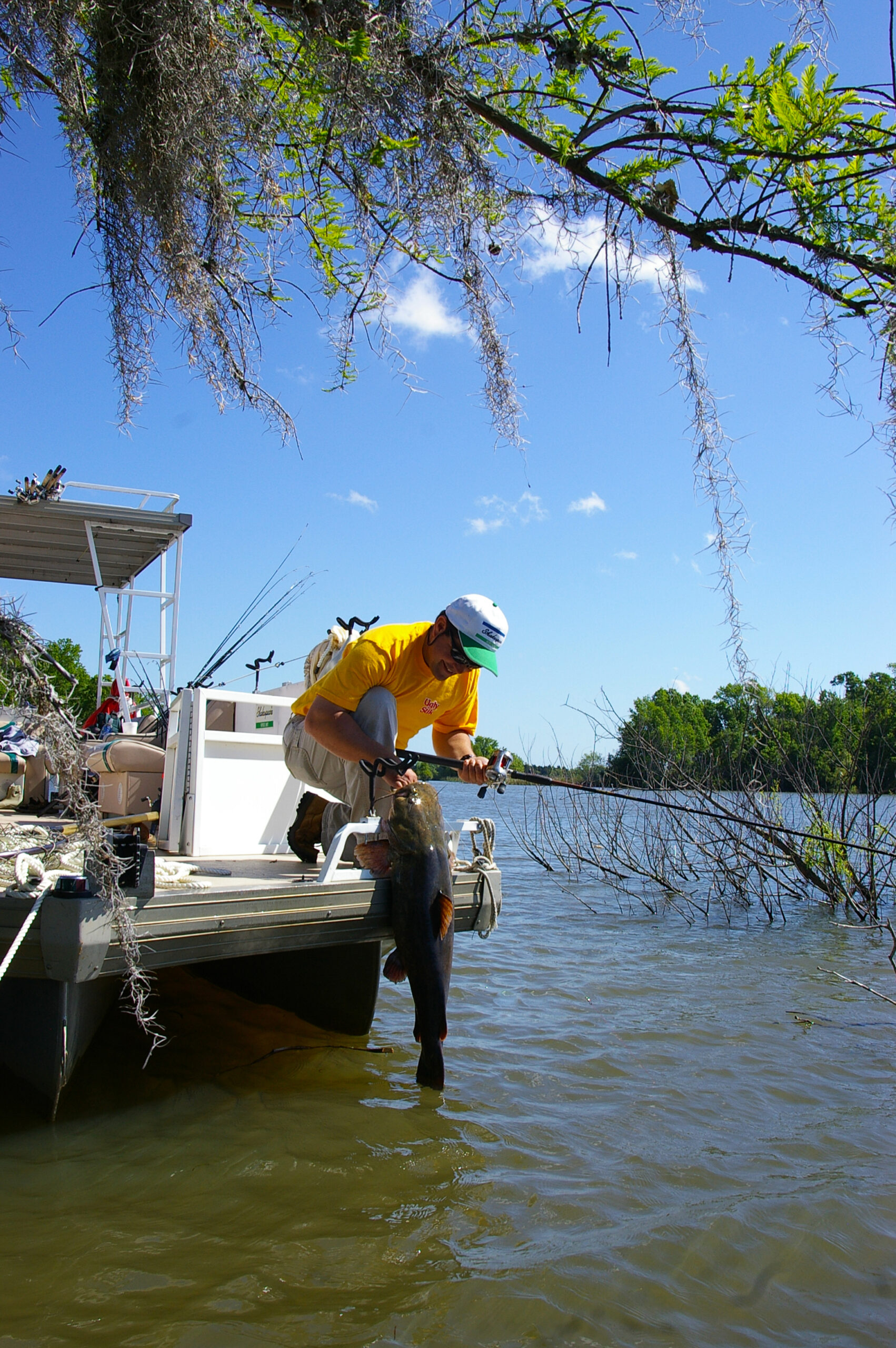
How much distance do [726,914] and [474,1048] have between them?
710 cm

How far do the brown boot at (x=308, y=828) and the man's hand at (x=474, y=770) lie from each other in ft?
3.00

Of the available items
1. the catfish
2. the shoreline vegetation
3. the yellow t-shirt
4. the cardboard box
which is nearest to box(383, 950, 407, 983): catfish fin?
the catfish

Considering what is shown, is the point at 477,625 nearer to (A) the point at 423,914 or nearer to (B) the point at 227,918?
(A) the point at 423,914

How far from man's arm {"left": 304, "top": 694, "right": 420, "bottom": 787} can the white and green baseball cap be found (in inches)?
25.6

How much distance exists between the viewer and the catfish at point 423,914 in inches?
160

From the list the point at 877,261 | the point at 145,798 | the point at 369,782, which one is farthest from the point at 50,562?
the point at 877,261

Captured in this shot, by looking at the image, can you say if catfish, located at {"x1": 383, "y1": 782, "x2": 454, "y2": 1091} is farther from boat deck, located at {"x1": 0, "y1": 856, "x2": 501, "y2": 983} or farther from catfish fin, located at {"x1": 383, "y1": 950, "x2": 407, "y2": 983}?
boat deck, located at {"x1": 0, "y1": 856, "x2": 501, "y2": 983}

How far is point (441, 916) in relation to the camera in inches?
162

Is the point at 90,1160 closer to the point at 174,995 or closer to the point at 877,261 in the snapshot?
the point at 174,995

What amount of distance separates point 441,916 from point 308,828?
1.40 m

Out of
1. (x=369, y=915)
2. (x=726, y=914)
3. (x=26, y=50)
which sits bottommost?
(x=726, y=914)

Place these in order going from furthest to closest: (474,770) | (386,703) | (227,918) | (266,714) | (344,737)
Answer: (266,714)
(474,770)
(386,703)
(344,737)
(227,918)

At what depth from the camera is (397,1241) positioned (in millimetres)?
3195

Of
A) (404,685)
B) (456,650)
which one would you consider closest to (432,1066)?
(404,685)
